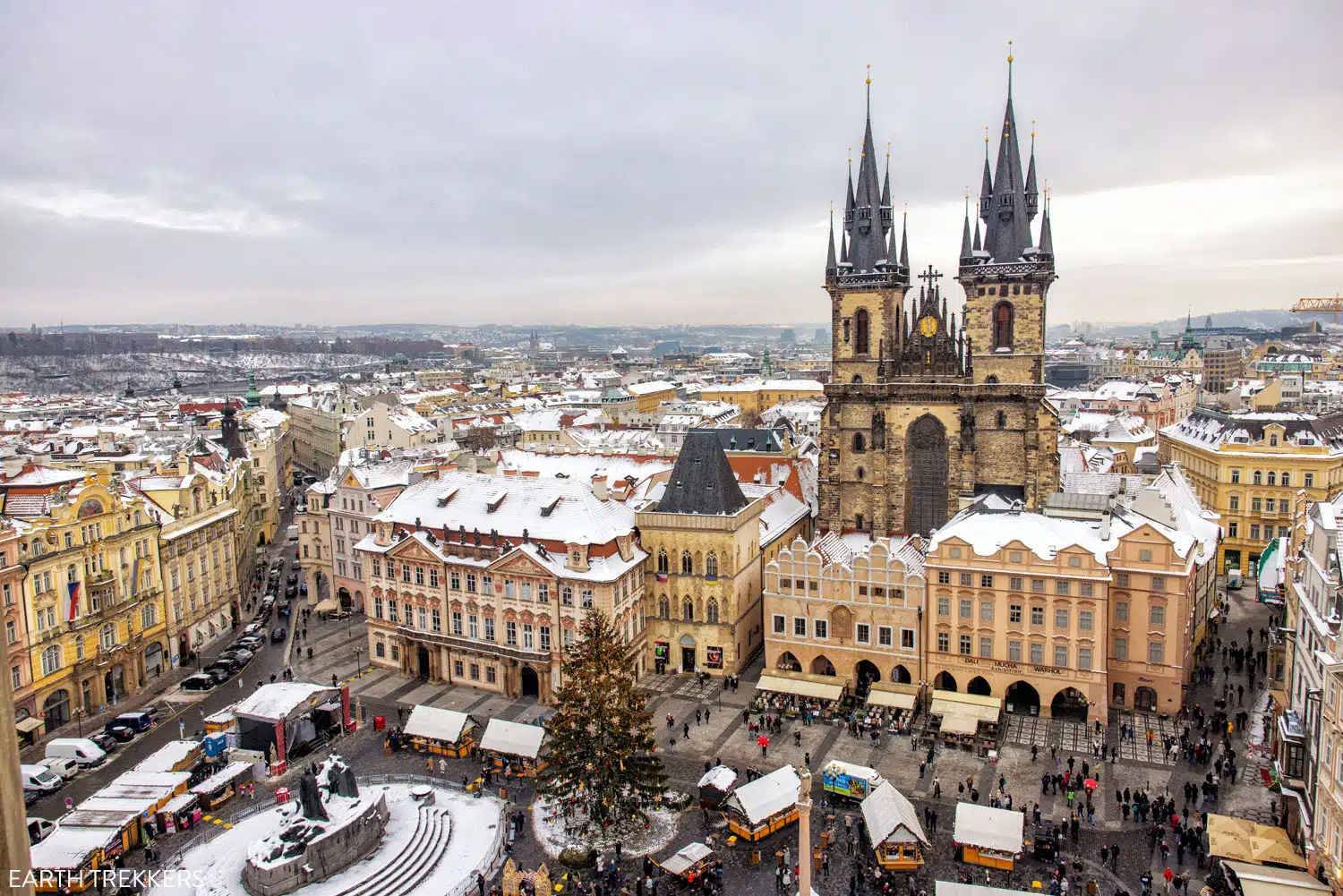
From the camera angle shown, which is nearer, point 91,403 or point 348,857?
point 348,857

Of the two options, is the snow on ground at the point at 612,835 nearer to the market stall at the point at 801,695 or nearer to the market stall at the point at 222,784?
→ the market stall at the point at 801,695

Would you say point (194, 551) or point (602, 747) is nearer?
point (602, 747)

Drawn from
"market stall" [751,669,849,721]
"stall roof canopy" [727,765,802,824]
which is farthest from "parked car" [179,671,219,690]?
"stall roof canopy" [727,765,802,824]

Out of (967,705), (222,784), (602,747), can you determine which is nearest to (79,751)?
(222,784)

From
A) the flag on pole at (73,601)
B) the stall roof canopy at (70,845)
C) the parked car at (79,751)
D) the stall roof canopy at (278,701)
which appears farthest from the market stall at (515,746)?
the flag on pole at (73,601)

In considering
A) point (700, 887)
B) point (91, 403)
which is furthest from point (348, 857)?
point (91, 403)

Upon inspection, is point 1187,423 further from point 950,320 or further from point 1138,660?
point 1138,660

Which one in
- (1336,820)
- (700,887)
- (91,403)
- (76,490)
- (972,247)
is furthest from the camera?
(91,403)

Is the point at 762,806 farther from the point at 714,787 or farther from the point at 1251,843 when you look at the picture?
the point at 1251,843
